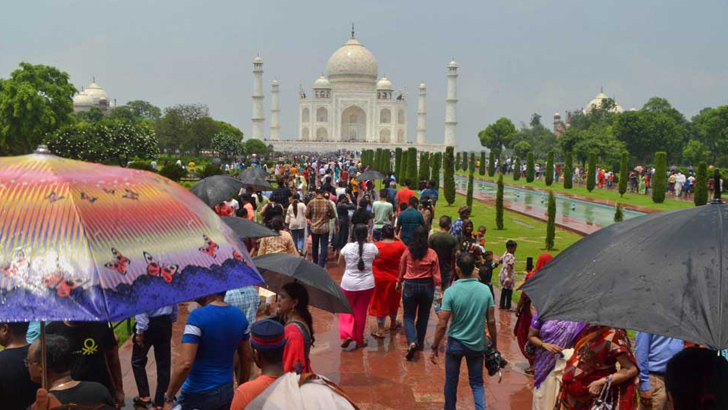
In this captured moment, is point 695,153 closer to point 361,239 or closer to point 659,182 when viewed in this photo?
point 659,182

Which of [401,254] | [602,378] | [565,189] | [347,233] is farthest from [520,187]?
[602,378]

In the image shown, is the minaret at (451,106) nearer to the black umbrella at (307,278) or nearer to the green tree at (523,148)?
the green tree at (523,148)

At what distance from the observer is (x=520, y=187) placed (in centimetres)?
2620

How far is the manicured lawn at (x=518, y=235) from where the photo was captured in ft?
33.6

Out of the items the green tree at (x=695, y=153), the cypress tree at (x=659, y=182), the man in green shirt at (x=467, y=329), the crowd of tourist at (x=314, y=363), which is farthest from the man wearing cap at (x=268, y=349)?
the green tree at (x=695, y=153)

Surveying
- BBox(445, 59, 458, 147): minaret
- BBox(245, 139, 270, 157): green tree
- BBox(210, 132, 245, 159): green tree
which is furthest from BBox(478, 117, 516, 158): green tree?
BBox(210, 132, 245, 159): green tree

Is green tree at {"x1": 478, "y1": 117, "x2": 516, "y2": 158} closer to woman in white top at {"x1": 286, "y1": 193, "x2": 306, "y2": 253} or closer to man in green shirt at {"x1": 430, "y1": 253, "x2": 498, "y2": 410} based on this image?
woman in white top at {"x1": 286, "y1": 193, "x2": 306, "y2": 253}

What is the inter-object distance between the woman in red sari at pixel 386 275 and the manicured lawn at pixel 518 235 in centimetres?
211

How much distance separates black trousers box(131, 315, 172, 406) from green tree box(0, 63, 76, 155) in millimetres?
30638

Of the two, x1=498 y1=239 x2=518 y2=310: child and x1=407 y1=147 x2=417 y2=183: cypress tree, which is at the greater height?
x1=407 y1=147 x2=417 y2=183: cypress tree

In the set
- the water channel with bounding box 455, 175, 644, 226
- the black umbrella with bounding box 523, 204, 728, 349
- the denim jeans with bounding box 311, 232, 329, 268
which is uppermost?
the black umbrella with bounding box 523, 204, 728, 349

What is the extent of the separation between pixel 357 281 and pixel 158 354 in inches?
69.6

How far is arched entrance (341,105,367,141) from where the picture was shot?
2435 inches

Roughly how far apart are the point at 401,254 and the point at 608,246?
10.9ft
